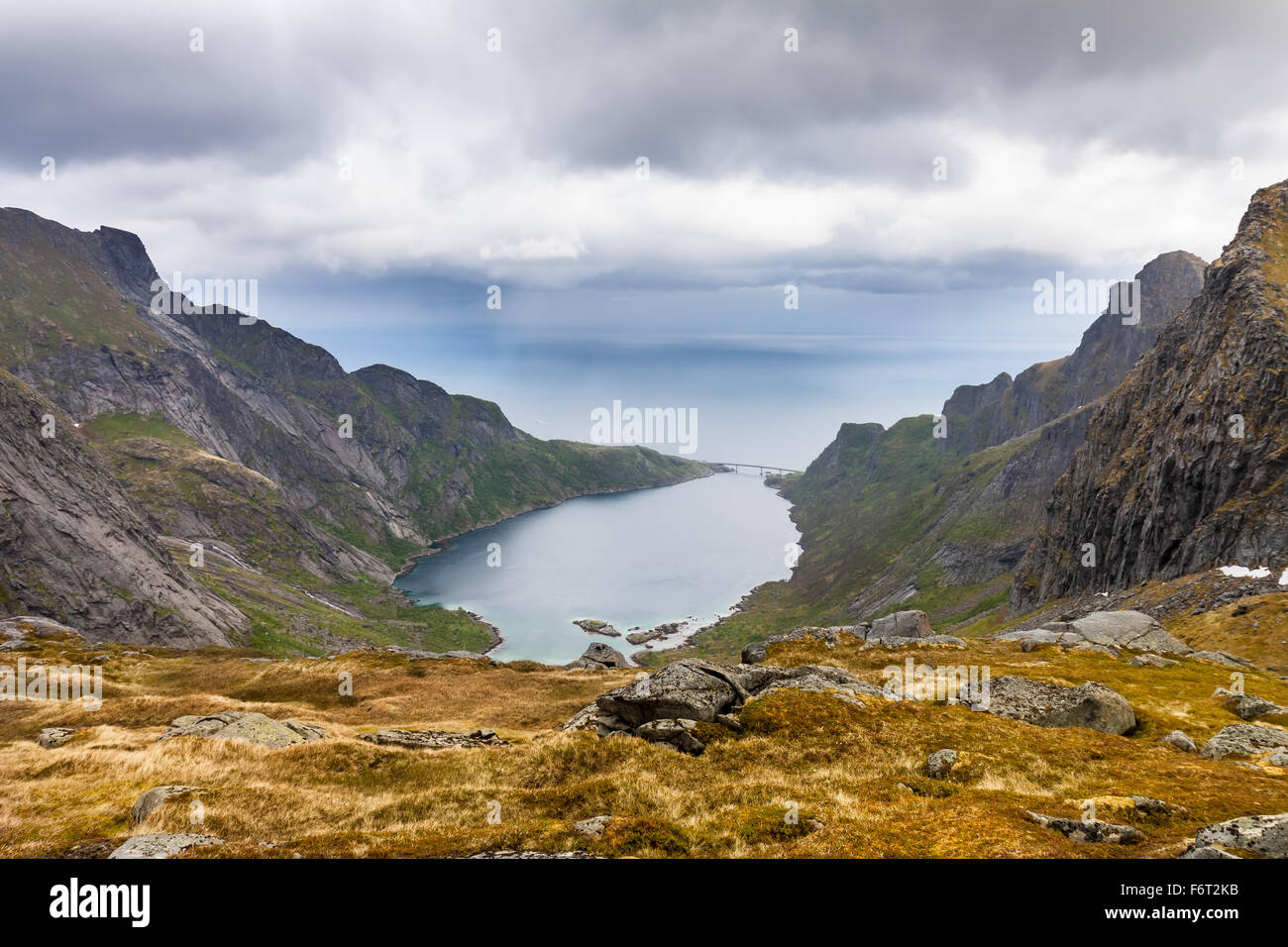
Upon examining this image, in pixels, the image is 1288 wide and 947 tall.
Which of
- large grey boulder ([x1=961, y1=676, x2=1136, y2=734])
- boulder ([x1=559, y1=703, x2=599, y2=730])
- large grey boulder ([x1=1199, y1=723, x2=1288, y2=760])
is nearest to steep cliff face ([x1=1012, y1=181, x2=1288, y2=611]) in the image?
large grey boulder ([x1=961, y1=676, x2=1136, y2=734])

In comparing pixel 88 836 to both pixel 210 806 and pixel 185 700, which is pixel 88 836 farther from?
pixel 185 700

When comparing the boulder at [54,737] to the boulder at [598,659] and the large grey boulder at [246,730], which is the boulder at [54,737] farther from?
the boulder at [598,659]

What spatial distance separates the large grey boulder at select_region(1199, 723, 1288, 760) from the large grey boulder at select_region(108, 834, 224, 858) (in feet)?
141

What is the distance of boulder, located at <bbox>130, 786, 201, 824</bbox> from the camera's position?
22344mm

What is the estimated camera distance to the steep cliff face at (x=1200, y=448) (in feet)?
278

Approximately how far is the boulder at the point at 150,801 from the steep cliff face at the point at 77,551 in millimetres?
134873

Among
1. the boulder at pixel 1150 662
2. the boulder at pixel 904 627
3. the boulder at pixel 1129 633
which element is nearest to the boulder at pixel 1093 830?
the boulder at pixel 1150 662

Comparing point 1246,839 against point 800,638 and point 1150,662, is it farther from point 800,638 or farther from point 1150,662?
point 800,638

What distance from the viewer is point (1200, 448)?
95.2 metres

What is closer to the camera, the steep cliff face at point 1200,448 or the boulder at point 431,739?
the boulder at point 431,739

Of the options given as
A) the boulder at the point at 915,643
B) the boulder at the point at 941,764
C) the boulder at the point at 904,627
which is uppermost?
the boulder at the point at 941,764
